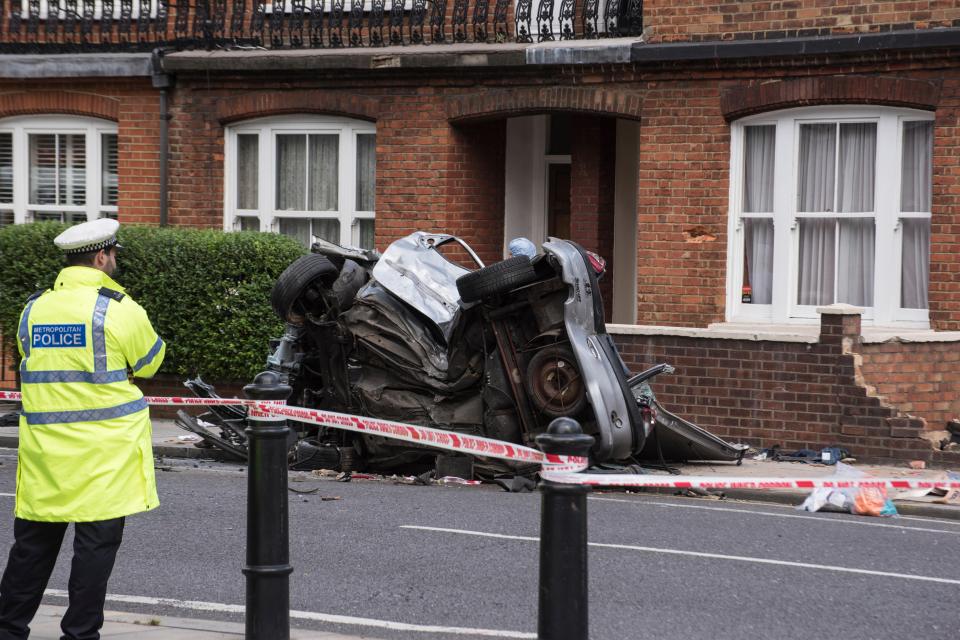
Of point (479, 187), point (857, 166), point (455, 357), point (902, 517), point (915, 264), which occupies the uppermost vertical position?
point (857, 166)

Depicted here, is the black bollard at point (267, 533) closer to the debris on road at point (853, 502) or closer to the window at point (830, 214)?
the debris on road at point (853, 502)

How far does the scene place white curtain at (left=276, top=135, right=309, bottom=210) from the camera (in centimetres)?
1686

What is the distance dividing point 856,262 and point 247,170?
292 inches

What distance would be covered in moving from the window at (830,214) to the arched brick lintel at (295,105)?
4.39 metres

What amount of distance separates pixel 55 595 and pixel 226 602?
2.93ft

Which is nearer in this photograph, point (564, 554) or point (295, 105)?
point (564, 554)

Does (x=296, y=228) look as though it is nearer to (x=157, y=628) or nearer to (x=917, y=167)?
(x=917, y=167)

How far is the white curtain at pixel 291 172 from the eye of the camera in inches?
664

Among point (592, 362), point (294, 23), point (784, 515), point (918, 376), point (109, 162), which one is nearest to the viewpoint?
point (784, 515)

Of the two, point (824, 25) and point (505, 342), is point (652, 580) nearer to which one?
point (505, 342)

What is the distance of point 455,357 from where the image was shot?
1087 centimetres

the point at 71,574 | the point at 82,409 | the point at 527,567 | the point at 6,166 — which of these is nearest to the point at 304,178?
the point at 6,166

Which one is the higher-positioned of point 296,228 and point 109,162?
point 109,162

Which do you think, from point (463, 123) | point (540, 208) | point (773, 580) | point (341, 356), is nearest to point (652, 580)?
point (773, 580)
